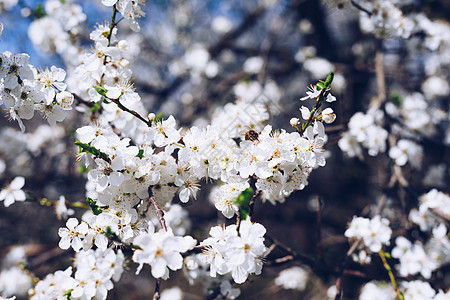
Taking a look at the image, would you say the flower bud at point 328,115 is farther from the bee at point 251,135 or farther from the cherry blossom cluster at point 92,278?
the cherry blossom cluster at point 92,278

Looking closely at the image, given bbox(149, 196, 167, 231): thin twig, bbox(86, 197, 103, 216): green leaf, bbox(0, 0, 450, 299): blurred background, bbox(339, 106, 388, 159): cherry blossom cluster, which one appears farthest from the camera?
bbox(0, 0, 450, 299): blurred background

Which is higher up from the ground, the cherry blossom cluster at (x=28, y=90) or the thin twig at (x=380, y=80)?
the cherry blossom cluster at (x=28, y=90)

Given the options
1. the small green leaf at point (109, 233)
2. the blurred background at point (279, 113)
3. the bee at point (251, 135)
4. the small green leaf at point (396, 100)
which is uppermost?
the bee at point (251, 135)

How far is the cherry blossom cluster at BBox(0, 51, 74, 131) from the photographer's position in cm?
126

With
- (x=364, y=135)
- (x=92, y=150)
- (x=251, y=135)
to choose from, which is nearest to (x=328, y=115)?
(x=251, y=135)

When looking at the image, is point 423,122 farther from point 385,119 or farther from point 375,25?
point 375,25

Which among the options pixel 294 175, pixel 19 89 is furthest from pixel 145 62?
pixel 294 175

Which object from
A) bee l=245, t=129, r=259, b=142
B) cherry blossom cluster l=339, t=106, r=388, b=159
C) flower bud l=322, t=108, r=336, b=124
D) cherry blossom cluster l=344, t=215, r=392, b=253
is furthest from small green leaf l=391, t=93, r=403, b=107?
bee l=245, t=129, r=259, b=142

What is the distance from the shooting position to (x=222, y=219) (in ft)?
9.19

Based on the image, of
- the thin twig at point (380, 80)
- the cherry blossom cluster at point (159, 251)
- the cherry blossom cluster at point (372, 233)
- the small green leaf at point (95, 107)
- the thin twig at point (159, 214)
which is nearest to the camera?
the cherry blossom cluster at point (159, 251)

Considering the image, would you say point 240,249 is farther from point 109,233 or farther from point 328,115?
point 328,115

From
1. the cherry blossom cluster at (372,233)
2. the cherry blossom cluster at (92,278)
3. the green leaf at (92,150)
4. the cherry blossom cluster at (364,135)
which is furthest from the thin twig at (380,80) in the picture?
the cherry blossom cluster at (92,278)

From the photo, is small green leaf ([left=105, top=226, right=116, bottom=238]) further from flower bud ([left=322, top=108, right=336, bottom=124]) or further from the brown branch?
flower bud ([left=322, top=108, right=336, bottom=124])

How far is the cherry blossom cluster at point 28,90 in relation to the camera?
126cm
